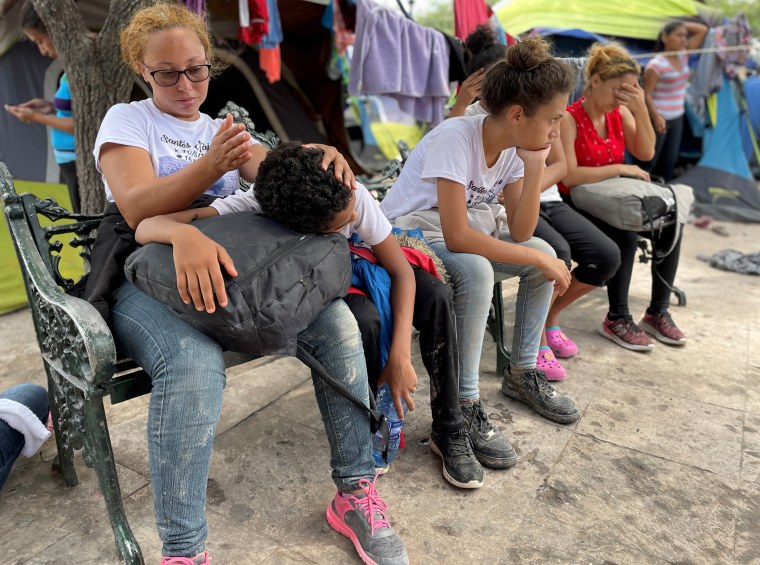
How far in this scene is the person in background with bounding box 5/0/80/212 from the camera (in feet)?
10.6

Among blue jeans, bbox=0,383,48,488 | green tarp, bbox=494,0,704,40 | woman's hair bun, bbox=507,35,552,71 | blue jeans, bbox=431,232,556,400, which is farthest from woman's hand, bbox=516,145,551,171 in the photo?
green tarp, bbox=494,0,704,40

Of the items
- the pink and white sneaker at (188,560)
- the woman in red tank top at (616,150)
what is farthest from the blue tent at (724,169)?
the pink and white sneaker at (188,560)

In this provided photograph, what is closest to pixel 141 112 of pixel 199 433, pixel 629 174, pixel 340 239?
pixel 340 239

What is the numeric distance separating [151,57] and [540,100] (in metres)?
1.29

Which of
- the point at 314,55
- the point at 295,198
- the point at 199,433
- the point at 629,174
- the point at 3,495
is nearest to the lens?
the point at 199,433

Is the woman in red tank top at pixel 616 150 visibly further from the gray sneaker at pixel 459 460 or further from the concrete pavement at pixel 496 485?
the gray sneaker at pixel 459 460

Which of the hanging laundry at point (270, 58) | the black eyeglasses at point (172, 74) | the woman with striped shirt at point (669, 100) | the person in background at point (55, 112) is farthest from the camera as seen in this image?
the woman with striped shirt at point (669, 100)

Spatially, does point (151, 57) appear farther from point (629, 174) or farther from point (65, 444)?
point (629, 174)

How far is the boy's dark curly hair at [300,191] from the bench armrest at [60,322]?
0.53 metres

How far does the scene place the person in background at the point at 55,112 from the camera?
10.6 feet

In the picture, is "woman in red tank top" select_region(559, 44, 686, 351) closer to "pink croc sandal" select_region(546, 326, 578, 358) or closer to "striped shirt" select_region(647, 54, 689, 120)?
"pink croc sandal" select_region(546, 326, 578, 358)

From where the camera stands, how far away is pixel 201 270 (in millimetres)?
1394

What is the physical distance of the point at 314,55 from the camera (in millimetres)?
6602

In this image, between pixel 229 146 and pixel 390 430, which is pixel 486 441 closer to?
pixel 390 430
